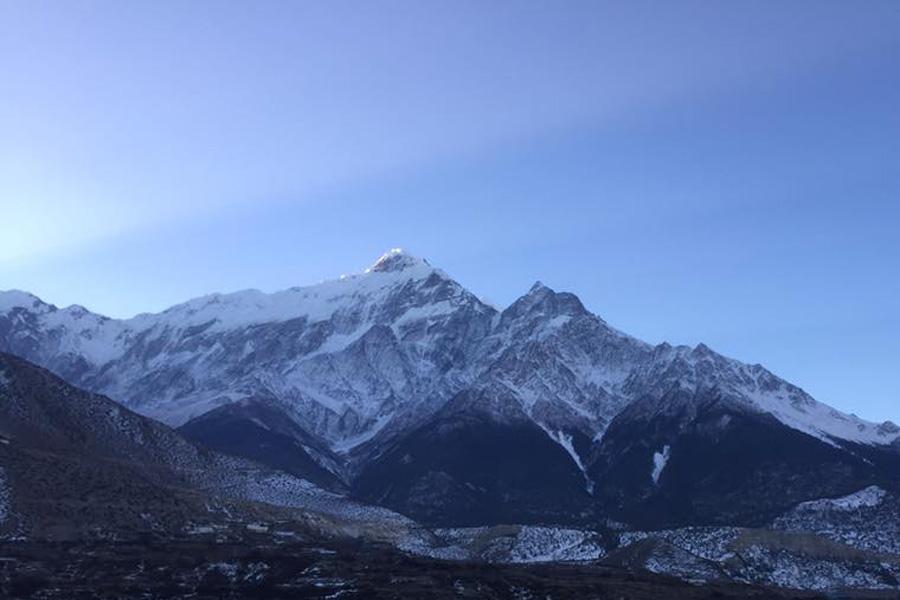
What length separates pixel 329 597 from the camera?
199 m

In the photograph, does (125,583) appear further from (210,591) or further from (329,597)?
(329,597)

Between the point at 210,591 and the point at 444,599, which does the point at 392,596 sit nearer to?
the point at 444,599

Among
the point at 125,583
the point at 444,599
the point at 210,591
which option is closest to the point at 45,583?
the point at 125,583

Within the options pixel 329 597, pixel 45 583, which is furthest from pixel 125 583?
pixel 329 597

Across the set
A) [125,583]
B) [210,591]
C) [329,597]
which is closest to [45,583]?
[125,583]

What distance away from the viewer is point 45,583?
19012cm

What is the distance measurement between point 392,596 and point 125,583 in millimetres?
42793

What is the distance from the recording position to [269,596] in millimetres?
197500

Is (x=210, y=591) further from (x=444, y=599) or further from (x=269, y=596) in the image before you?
(x=444, y=599)

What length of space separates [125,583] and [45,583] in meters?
12.4

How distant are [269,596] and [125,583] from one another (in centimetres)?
2302

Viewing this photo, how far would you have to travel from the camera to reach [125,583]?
643 feet

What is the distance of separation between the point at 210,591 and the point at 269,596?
972cm

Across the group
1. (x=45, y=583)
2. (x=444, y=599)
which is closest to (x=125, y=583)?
(x=45, y=583)
